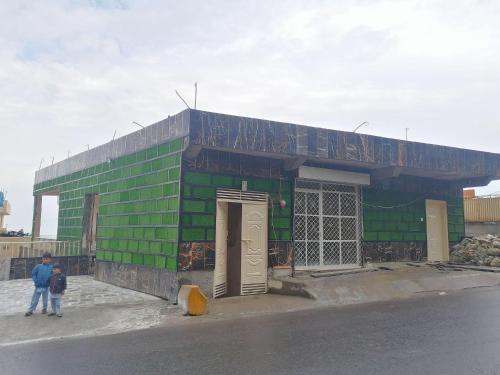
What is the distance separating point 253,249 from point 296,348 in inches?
193

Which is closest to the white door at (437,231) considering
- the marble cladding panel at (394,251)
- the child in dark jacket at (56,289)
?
the marble cladding panel at (394,251)

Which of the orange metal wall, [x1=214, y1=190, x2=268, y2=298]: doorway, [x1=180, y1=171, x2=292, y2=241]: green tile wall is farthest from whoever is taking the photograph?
the orange metal wall

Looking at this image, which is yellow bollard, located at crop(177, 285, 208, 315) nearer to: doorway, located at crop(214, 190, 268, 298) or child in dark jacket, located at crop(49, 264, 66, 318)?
doorway, located at crop(214, 190, 268, 298)

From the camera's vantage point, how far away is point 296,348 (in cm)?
526

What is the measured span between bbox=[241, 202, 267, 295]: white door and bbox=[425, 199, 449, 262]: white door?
654 cm

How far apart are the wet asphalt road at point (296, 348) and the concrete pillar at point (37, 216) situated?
15.2 metres

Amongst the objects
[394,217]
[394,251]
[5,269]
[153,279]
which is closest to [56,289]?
[153,279]

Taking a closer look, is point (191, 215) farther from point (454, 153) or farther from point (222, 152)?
point (454, 153)

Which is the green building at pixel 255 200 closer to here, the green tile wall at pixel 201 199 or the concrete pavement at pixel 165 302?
the green tile wall at pixel 201 199

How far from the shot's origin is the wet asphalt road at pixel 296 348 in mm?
4535

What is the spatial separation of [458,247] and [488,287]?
401 centimetres

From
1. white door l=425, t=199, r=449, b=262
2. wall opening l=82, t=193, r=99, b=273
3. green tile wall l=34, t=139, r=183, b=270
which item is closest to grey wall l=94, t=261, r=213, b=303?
green tile wall l=34, t=139, r=183, b=270

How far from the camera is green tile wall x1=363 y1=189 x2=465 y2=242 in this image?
1245 centimetres

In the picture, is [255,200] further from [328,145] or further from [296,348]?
[296,348]
